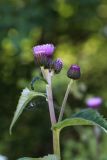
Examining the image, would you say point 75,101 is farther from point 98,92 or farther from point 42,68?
point 42,68

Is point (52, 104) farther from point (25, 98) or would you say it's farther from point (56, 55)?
point (56, 55)

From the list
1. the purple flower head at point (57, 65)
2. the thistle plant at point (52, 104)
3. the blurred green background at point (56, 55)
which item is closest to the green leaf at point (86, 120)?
the thistle plant at point (52, 104)

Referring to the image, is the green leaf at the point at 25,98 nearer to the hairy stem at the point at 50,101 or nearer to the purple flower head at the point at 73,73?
the hairy stem at the point at 50,101

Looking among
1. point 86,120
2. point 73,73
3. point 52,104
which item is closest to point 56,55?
point 73,73

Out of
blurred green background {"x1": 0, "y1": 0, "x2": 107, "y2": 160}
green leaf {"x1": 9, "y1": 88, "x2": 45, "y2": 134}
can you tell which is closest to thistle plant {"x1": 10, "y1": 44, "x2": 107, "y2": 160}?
green leaf {"x1": 9, "y1": 88, "x2": 45, "y2": 134}

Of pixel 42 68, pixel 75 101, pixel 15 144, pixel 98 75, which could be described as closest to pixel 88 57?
pixel 98 75
